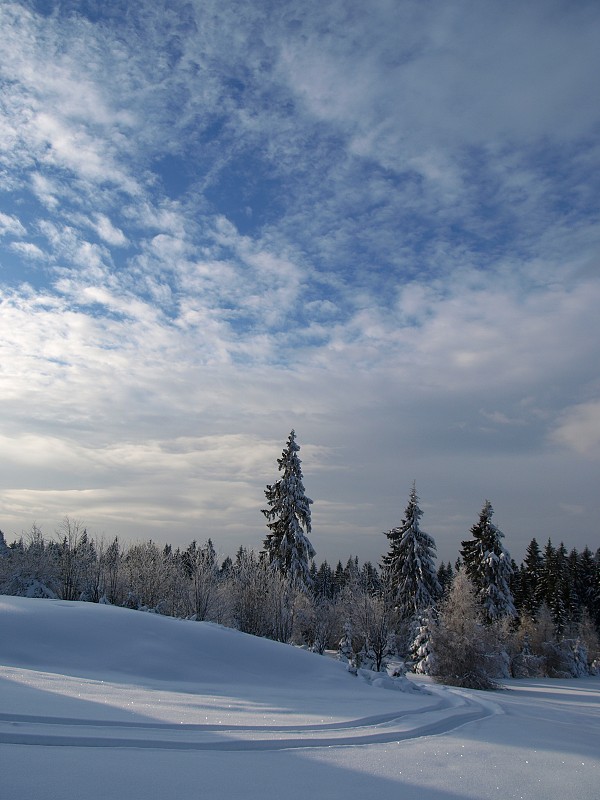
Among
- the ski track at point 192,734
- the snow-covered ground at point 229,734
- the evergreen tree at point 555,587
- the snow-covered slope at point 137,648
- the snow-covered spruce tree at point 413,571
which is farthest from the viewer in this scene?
the evergreen tree at point 555,587

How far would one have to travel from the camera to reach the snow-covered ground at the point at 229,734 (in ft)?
16.8

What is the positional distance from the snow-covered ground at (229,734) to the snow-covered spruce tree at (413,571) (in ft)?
92.2

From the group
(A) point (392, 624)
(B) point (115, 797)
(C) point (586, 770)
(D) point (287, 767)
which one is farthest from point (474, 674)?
(B) point (115, 797)

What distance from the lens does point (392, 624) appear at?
41.4m

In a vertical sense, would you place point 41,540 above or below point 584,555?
below

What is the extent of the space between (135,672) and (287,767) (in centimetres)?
926

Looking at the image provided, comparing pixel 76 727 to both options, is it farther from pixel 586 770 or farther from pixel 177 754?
pixel 586 770

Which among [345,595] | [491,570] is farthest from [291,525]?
[491,570]

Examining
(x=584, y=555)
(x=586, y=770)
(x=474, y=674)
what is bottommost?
(x=474, y=674)

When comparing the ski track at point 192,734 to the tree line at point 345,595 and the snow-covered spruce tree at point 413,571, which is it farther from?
the snow-covered spruce tree at point 413,571

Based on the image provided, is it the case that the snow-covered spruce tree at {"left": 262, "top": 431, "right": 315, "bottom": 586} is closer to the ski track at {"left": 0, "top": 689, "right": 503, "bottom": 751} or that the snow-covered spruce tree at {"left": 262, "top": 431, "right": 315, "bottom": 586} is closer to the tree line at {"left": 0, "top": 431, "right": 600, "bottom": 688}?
the tree line at {"left": 0, "top": 431, "right": 600, "bottom": 688}

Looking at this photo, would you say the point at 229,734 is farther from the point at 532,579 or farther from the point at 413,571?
the point at 532,579

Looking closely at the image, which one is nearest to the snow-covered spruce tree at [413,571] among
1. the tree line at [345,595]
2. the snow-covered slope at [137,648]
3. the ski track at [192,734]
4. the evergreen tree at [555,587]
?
the tree line at [345,595]

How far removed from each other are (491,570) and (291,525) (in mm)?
18282
